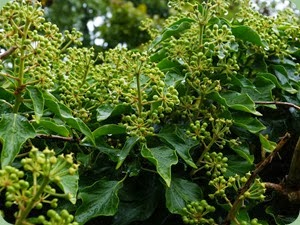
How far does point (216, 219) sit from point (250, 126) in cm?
21

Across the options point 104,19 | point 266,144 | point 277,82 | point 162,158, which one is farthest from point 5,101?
point 104,19

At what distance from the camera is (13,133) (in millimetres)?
947

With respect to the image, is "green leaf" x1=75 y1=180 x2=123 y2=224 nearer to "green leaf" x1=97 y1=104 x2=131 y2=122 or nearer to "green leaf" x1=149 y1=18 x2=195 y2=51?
"green leaf" x1=97 y1=104 x2=131 y2=122

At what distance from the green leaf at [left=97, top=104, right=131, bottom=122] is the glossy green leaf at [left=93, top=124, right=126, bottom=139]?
2 cm

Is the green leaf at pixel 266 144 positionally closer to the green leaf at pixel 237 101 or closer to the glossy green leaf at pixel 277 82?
the green leaf at pixel 237 101

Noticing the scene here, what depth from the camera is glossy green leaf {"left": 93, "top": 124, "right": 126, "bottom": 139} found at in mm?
1078

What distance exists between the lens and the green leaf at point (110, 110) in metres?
1.11

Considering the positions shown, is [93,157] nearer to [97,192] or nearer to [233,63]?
[97,192]

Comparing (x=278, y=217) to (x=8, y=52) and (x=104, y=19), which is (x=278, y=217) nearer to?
(x=8, y=52)

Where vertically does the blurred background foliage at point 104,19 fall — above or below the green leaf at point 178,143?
below

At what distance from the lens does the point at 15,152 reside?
0.90 meters

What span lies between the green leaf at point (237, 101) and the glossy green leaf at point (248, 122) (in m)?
0.03

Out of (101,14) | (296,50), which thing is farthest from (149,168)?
(101,14)

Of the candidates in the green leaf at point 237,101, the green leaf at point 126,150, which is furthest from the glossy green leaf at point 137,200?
the green leaf at point 237,101
